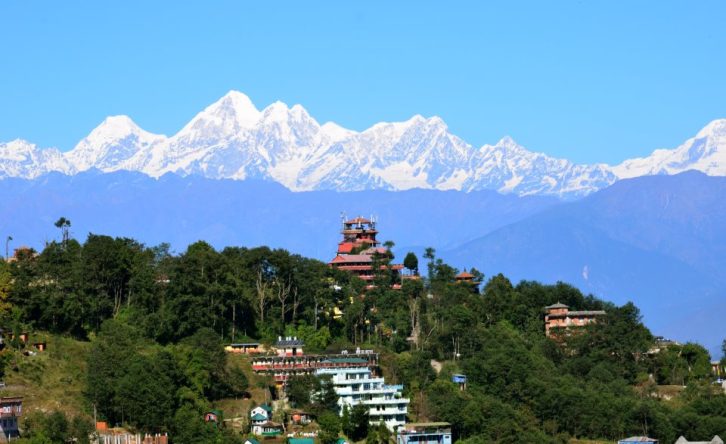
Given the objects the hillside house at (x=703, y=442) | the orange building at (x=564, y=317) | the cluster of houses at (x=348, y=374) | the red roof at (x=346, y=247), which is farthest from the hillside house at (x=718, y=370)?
the red roof at (x=346, y=247)

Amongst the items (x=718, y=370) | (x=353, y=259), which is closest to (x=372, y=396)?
(x=353, y=259)

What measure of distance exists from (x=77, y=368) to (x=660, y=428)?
2864 centimetres

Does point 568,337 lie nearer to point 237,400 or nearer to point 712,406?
point 712,406

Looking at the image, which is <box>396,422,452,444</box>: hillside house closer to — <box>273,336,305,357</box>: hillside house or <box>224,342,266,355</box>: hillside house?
<box>273,336,305,357</box>: hillside house

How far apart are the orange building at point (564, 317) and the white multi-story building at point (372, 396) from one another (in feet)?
60.5

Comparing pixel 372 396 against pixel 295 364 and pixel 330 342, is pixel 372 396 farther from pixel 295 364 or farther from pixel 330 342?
pixel 330 342

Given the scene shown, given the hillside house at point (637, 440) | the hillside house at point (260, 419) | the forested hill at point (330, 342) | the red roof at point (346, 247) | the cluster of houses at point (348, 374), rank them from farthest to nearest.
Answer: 1. the red roof at point (346, 247)
2. the hillside house at point (637, 440)
3. the cluster of houses at point (348, 374)
4. the forested hill at point (330, 342)
5. the hillside house at point (260, 419)

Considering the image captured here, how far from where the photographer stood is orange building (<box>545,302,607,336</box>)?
3541 inches

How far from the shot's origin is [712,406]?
261 feet

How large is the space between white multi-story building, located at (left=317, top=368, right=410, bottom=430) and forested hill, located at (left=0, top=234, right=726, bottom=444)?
158cm

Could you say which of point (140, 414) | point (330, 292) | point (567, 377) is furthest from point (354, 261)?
point (140, 414)

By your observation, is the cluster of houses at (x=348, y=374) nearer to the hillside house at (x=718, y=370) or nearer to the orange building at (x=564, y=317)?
the orange building at (x=564, y=317)

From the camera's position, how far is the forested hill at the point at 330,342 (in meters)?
69.1

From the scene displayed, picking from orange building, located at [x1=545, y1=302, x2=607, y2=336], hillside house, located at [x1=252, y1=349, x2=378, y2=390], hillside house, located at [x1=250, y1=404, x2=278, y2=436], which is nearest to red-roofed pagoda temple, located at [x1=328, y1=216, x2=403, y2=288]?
orange building, located at [x1=545, y1=302, x2=607, y2=336]
